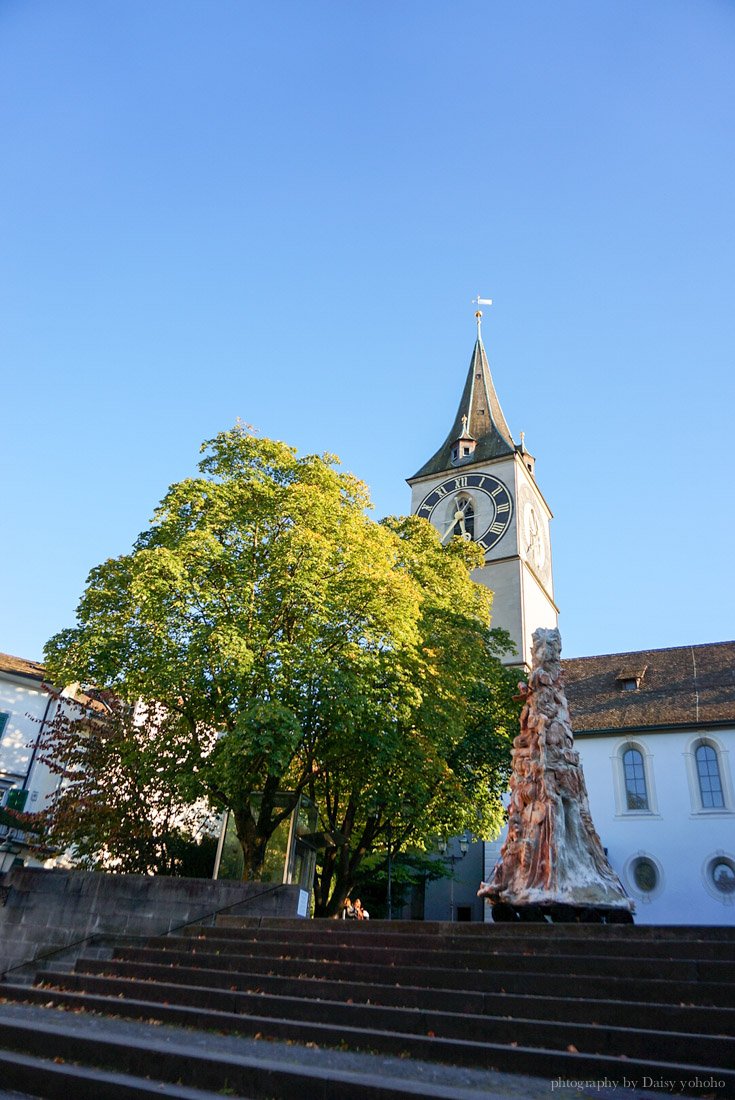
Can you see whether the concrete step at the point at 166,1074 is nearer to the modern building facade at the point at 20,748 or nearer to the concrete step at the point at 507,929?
the concrete step at the point at 507,929

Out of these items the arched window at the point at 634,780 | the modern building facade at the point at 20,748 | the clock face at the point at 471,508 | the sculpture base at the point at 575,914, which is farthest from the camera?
the clock face at the point at 471,508

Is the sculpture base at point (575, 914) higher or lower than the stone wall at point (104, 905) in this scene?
higher

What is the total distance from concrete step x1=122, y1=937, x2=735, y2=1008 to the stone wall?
2.14 m

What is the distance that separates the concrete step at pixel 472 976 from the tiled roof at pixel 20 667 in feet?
61.6

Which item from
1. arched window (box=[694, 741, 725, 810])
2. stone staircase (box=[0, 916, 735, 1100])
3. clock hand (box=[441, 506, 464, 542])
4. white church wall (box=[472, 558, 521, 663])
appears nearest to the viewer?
stone staircase (box=[0, 916, 735, 1100])

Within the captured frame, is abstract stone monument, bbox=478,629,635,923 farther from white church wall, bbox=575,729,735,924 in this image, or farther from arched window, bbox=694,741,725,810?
arched window, bbox=694,741,725,810

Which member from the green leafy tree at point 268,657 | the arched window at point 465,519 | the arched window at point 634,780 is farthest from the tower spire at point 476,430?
the green leafy tree at point 268,657

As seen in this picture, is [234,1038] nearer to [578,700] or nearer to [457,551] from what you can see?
[457,551]

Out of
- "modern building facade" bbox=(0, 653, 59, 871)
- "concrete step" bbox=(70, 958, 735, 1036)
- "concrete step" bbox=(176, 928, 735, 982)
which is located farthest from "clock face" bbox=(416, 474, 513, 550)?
"concrete step" bbox=(70, 958, 735, 1036)

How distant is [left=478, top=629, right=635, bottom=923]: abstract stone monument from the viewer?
37.2 feet

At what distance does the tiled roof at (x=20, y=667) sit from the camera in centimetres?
2672

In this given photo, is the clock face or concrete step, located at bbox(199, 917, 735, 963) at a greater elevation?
the clock face

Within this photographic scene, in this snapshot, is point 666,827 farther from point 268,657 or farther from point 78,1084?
point 78,1084

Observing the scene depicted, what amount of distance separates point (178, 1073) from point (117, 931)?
7.82 meters
